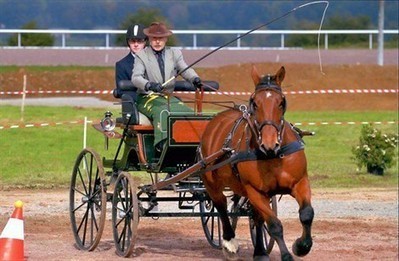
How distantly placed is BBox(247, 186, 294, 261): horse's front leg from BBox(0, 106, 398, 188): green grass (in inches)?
326

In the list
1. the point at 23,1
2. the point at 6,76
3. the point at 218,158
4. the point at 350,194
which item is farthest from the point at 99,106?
the point at 23,1

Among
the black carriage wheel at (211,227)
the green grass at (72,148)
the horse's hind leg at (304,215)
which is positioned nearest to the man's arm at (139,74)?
the black carriage wheel at (211,227)

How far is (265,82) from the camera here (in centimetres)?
955

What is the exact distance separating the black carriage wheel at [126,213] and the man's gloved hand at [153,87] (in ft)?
2.68

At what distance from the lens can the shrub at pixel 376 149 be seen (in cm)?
1872

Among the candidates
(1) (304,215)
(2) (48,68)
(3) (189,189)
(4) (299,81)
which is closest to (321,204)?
(3) (189,189)

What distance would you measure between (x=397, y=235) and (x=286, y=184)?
12.4 ft

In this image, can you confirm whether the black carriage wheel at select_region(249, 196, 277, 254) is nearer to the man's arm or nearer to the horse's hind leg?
the horse's hind leg

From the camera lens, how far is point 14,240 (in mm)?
8344

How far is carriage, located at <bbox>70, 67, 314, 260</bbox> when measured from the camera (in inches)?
369

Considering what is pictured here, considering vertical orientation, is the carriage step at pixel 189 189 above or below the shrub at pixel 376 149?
above

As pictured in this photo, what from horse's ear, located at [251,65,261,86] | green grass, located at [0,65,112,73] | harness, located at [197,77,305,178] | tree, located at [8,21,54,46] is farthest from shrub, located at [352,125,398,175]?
tree, located at [8,21,54,46]

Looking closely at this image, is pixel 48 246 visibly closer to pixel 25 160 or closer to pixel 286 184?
pixel 286 184

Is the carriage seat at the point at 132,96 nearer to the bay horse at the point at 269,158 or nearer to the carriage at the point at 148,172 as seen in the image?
the carriage at the point at 148,172
